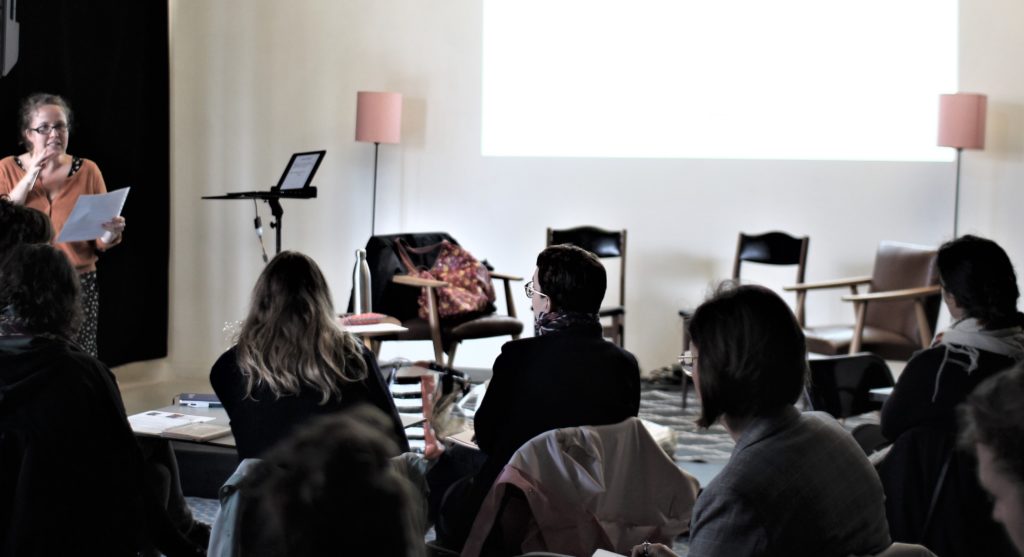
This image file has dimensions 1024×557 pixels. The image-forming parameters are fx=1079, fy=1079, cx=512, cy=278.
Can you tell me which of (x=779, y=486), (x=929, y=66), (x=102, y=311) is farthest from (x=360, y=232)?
(x=779, y=486)

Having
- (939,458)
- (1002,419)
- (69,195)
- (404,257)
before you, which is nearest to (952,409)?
(939,458)

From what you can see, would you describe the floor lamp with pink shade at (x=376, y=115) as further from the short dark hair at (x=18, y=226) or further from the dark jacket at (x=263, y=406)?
the dark jacket at (x=263, y=406)

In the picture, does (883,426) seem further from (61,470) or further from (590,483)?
(61,470)

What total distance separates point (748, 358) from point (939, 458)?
4.14 ft

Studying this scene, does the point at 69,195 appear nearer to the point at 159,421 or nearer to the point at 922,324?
the point at 159,421

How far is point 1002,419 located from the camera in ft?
4.07

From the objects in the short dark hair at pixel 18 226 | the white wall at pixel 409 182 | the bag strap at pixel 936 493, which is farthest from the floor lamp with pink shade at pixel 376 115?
the bag strap at pixel 936 493

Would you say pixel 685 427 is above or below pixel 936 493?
below

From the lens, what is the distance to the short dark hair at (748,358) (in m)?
1.63

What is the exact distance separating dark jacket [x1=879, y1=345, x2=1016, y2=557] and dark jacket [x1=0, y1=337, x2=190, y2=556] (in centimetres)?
185

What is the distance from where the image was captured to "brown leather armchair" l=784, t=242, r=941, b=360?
16.8 feet

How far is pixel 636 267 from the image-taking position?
653 centimetres

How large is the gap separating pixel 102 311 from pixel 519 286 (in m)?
2.47

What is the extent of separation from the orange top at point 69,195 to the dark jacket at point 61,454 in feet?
6.25
